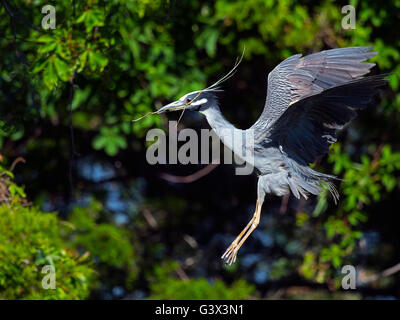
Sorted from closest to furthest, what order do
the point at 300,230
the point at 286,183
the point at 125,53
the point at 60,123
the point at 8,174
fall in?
the point at 286,183, the point at 8,174, the point at 125,53, the point at 60,123, the point at 300,230

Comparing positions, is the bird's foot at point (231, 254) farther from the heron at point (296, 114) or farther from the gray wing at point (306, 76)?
the gray wing at point (306, 76)

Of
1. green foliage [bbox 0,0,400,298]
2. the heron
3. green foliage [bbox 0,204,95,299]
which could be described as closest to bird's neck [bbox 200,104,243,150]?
the heron

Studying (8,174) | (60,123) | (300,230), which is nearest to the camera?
(8,174)

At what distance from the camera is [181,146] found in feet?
22.0

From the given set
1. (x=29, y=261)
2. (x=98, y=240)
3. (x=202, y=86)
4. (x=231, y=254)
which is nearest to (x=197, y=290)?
(x=98, y=240)

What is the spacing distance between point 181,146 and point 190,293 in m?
1.33

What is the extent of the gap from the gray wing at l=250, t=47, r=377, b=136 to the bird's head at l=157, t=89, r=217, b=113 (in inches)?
11.1

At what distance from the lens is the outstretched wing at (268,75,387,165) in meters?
3.59

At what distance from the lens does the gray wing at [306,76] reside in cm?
370

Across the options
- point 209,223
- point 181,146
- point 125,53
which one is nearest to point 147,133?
point 181,146

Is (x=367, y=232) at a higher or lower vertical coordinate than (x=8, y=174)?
lower

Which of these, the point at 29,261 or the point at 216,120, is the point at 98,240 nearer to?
the point at 29,261

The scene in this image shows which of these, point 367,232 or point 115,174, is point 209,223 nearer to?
point 115,174

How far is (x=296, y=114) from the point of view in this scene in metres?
3.65
